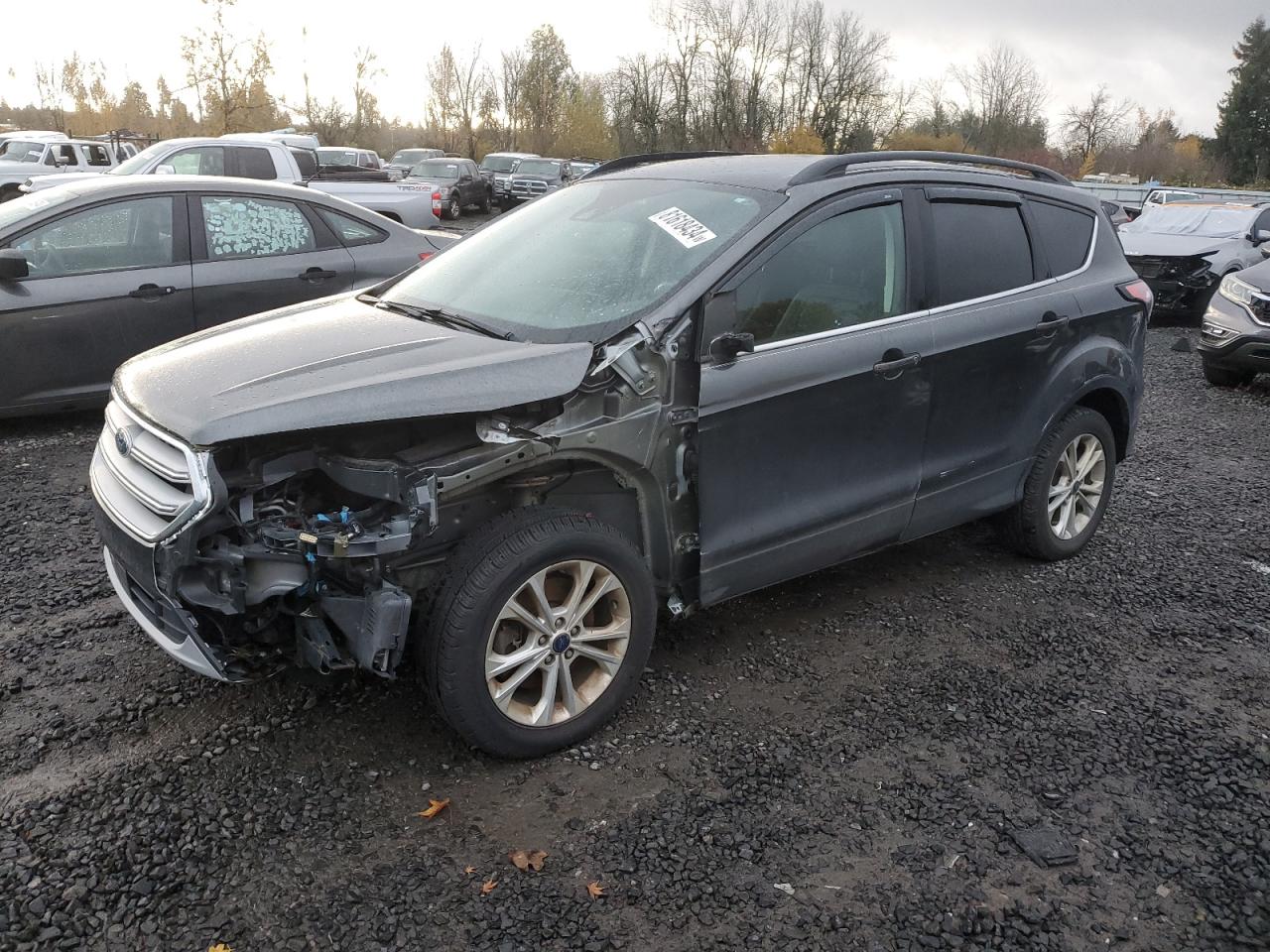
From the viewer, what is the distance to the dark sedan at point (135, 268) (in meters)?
5.93

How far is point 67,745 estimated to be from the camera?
3146mm

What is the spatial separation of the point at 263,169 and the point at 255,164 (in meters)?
0.11

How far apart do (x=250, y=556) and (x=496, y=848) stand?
3.47 ft

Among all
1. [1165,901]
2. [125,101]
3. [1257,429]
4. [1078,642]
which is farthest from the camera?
[125,101]

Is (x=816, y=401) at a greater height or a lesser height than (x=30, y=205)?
lesser

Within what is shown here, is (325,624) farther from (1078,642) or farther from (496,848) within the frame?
(1078,642)

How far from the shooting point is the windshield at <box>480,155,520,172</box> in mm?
31250

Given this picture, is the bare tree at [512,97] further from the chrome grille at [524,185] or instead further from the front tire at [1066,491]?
the front tire at [1066,491]

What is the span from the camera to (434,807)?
291cm

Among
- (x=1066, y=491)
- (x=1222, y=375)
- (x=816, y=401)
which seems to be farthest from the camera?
(x=1222, y=375)

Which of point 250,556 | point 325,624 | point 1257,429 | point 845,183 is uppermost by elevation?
point 845,183

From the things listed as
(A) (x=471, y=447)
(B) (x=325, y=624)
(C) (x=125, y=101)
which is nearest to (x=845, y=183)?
(A) (x=471, y=447)

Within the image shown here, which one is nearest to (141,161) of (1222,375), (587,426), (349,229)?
(349,229)

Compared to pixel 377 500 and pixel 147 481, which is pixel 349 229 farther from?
pixel 377 500
